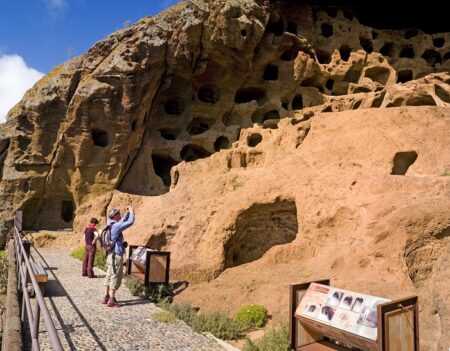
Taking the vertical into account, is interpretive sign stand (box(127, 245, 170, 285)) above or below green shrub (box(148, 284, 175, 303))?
above

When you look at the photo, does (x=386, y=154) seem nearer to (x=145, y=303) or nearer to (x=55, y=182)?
(x=145, y=303)

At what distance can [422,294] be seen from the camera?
28.1 feet

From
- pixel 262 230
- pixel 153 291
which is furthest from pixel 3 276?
pixel 262 230

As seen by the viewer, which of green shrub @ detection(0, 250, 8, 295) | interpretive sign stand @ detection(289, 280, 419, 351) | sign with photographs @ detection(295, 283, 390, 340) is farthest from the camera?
green shrub @ detection(0, 250, 8, 295)

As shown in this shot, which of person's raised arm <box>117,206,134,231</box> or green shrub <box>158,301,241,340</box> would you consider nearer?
green shrub <box>158,301,241,340</box>

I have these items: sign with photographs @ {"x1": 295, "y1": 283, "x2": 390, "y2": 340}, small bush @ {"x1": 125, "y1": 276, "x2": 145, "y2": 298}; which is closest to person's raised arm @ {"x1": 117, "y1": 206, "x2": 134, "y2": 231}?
small bush @ {"x1": 125, "y1": 276, "x2": 145, "y2": 298}

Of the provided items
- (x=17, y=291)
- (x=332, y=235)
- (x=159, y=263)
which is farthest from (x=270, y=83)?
(x=17, y=291)

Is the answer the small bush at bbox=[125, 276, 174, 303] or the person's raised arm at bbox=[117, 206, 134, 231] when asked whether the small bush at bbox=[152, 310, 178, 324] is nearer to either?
the small bush at bbox=[125, 276, 174, 303]

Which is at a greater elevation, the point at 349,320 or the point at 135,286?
the point at 349,320

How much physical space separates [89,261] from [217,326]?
5.85 meters

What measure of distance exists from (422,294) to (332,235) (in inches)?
131

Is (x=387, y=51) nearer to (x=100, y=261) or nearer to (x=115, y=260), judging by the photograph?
(x=100, y=261)

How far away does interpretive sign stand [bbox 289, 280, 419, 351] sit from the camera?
5324mm

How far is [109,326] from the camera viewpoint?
25.9ft
